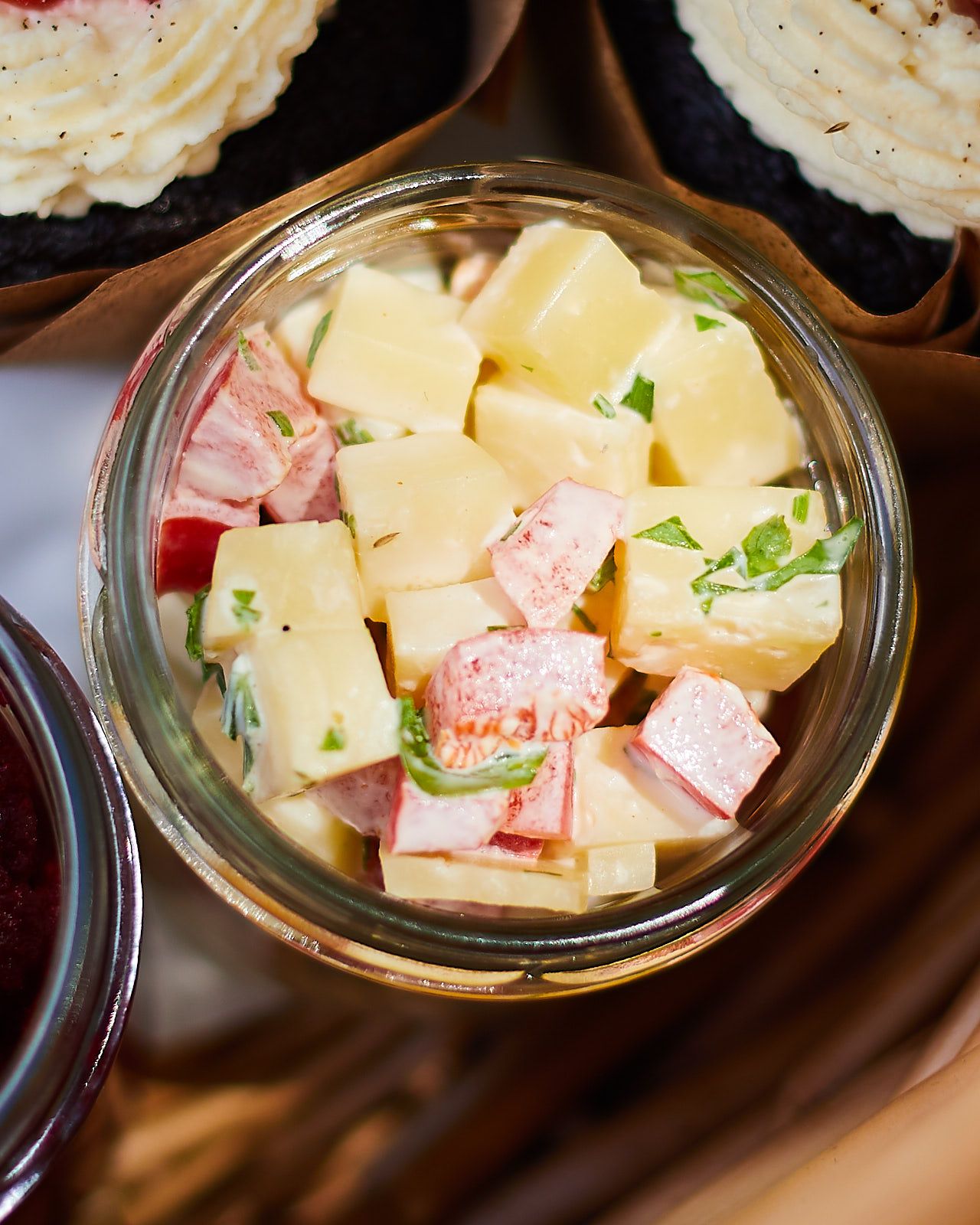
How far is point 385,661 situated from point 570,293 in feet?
0.87

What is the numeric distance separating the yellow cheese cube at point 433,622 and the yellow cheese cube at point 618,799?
0.10 metres

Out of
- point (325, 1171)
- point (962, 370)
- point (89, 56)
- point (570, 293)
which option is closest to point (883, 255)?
point (962, 370)

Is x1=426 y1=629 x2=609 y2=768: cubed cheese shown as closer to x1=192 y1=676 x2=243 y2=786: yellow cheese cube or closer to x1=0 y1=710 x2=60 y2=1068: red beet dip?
x1=192 y1=676 x2=243 y2=786: yellow cheese cube

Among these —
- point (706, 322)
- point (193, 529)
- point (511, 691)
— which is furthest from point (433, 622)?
point (706, 322)

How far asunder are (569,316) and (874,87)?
1.01 feet

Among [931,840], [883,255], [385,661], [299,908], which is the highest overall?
[883,255]

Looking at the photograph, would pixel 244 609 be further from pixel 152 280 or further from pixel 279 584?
pixel 152 280

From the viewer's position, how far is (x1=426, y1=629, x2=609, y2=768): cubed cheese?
620 millimetres

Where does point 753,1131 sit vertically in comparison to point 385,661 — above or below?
below

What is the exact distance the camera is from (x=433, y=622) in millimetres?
653

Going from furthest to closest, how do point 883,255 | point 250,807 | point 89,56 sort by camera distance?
point 883,255
point 89,56
point 250,807

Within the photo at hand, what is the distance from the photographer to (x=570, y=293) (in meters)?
0.70

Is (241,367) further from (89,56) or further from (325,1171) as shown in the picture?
(325,1171)

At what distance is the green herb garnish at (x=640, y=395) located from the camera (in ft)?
2.40
